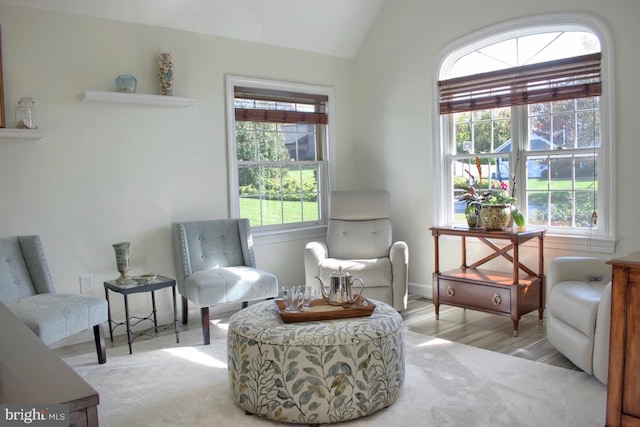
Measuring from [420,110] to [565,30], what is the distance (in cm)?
135

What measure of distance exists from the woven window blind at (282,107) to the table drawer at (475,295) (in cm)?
205

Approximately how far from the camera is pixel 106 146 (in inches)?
154

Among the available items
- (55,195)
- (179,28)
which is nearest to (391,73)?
(179,28)

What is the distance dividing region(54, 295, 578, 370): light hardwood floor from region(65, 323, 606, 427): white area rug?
0.15 metres

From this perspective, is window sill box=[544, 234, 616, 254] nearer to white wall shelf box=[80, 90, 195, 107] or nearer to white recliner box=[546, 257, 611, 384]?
white recliner box=[546, 257, 611, 384]

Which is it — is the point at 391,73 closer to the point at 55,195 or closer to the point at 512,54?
the point at 512,54

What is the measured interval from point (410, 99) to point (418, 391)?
298 cm

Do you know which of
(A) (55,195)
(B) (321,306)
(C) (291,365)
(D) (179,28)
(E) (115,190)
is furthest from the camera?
(D) (179,28)

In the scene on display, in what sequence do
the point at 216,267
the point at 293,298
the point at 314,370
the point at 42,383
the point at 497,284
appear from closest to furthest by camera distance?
the point at 42,383 → the point at 314,370 → the point at 293,298 → the point at 497,284 → the point at 216,267

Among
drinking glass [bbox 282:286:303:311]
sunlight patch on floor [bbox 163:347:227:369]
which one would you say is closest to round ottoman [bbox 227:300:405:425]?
drinking glass [bbox 282:286:303:311]

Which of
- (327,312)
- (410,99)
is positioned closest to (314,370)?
(327,312)

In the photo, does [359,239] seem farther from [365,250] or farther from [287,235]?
[287,235]

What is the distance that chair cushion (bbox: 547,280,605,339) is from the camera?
282 cm

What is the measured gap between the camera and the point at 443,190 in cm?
479
